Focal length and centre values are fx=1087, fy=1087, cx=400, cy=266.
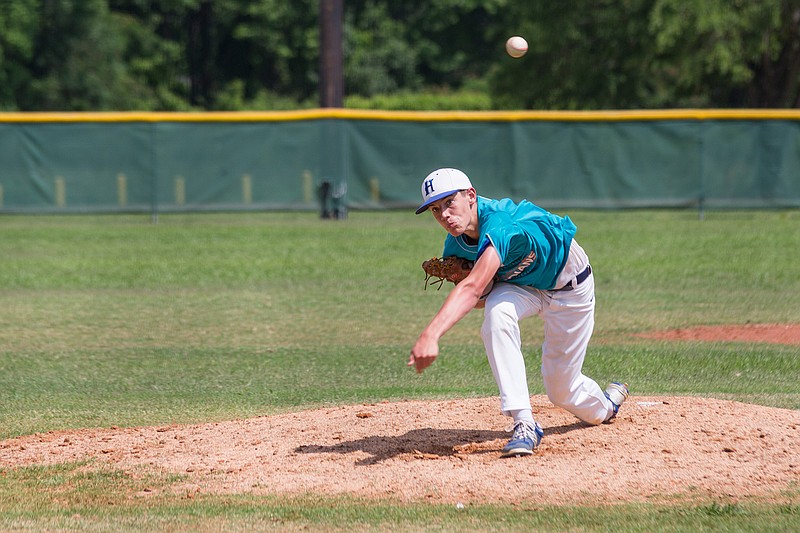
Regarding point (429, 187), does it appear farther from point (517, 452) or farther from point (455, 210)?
point (517, 452)

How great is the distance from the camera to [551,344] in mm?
5484

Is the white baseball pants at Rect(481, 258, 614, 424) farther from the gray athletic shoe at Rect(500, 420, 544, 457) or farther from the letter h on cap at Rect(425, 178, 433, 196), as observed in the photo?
the letter h on cap at Rect(425, 178, 433, 196)

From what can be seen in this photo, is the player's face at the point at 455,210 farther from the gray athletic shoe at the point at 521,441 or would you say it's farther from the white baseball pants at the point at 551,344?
the gray athletic shoe at the point at 521,441

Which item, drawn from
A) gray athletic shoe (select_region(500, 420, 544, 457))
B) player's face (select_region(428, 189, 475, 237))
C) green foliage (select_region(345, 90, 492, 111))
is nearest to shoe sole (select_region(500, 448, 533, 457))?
Answer: gray athletic shoe (select_region(500, 420, 544, 457))

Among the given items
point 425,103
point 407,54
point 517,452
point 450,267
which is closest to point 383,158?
point 450,267

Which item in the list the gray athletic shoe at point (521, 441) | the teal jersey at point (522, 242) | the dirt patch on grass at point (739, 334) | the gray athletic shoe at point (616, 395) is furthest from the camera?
the dirt patch on grass at point (739, 334)

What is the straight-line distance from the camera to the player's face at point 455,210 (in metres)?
5.00

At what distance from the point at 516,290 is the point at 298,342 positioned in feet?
14.6

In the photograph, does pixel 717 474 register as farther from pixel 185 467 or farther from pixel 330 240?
pixel 330 240

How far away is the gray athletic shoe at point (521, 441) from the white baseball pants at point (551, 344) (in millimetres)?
99

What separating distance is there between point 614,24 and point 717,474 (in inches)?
1024

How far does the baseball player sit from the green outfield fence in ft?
45.5

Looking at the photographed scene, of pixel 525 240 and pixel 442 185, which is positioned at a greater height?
pixel 442 185

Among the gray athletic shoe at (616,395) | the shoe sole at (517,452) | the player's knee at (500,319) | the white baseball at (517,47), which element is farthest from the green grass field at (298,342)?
the white baseball at (517,47)
